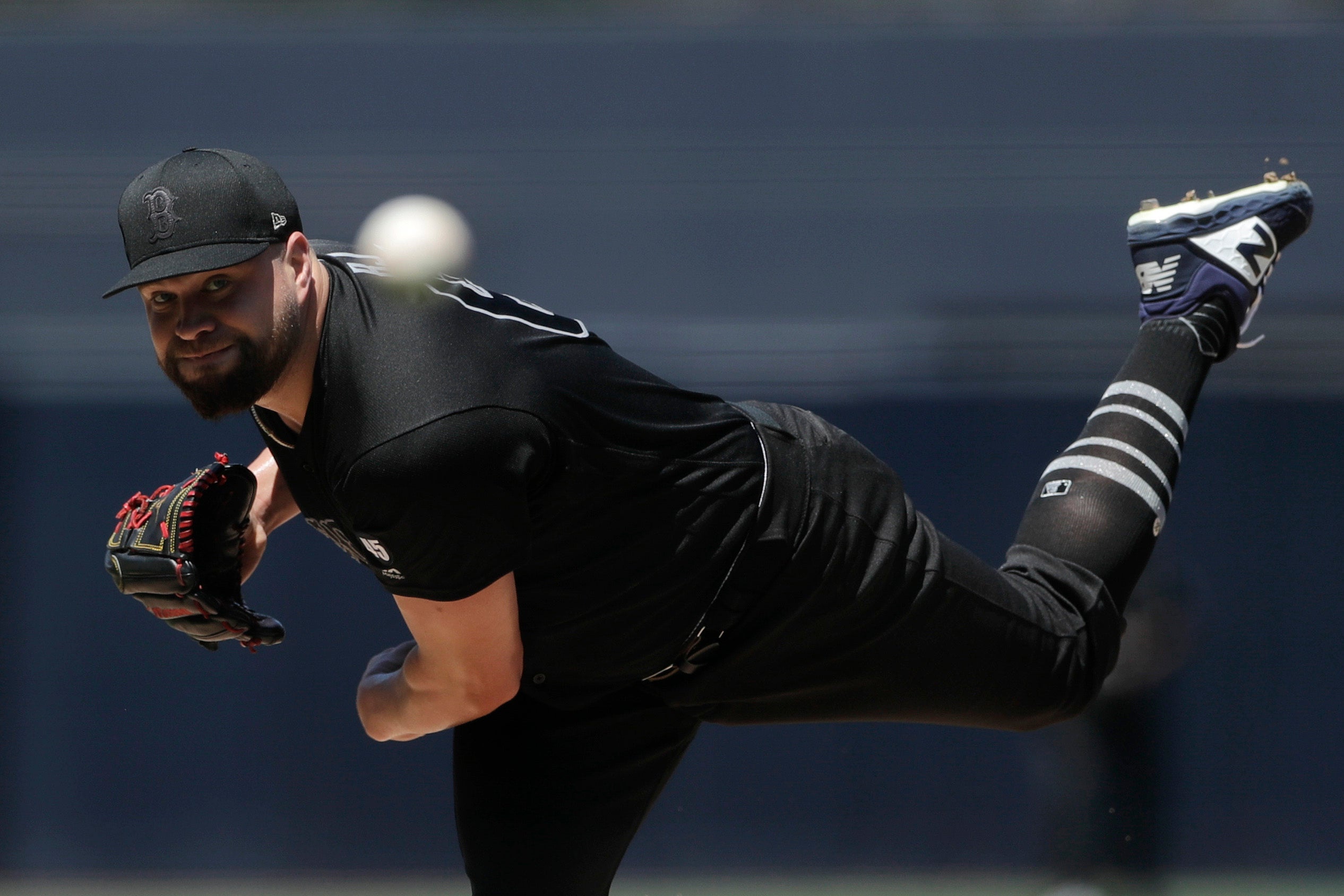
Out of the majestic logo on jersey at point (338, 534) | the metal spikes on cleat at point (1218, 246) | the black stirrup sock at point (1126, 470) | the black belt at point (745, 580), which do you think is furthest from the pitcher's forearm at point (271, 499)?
the metal spikes on cleat at point (1218, 246)

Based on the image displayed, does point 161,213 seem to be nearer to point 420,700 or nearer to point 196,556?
point 196,556

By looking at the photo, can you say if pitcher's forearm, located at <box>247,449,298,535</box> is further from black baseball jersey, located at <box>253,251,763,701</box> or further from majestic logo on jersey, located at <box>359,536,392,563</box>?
majestic logo on jersey, located at <box>359,536,392,563</box>

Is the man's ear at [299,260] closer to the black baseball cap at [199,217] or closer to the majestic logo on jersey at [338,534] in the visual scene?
the black baseball cap at [199,217]

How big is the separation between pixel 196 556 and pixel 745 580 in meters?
0.83

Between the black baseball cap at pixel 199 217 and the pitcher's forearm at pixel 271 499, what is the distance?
1.98ft

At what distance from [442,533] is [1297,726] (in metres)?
3.10

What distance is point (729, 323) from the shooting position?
415cm

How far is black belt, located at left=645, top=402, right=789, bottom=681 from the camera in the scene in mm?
2066

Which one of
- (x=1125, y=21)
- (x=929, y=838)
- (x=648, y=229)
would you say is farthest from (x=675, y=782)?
(x=1125, y=21)

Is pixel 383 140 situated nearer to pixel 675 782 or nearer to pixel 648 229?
pixel 648 229

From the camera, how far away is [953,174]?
429cm

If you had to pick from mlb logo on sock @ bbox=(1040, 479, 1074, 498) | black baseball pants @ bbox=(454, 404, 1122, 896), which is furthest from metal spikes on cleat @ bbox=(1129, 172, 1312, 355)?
black baseball pants @ bbox=(454, 404, 1122, 896)

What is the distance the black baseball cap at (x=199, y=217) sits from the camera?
5.59 feet

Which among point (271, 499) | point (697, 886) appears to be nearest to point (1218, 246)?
point (271, 499)
